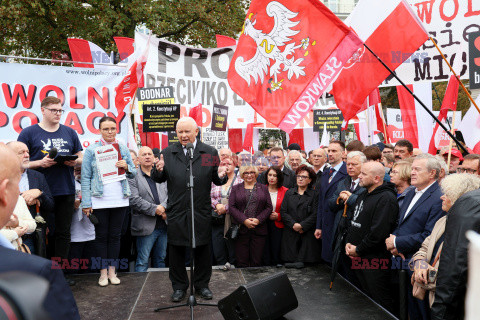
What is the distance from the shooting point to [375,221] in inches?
201

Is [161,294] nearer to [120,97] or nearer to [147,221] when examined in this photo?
[147,221]

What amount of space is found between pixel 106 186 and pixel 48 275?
14.9ft

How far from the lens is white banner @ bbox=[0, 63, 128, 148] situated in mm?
7062

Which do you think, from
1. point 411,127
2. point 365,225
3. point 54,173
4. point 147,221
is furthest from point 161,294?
point 411,127

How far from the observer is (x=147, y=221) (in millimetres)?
6680

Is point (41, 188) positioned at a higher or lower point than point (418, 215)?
higher

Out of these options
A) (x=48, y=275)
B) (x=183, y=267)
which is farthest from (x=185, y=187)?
(x=48, y=275)

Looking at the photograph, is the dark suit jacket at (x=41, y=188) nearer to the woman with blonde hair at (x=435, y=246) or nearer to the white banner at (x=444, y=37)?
the woman with blonde hair at (x=435, y=246)

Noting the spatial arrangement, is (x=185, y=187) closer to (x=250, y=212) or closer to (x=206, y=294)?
(x=206, y=294)

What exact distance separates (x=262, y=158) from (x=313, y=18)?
3158 mm

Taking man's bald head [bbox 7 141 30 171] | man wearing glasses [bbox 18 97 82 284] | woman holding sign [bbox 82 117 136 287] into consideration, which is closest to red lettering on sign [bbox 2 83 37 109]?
man wearing glasses [bbox 18 97 82 284]

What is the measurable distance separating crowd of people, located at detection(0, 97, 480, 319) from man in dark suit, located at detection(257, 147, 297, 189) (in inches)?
1.7

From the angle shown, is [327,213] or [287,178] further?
[287,178]

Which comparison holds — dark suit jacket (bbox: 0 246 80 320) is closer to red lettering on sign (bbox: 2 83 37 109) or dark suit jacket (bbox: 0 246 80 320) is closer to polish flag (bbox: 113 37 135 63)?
red lettering on sign (bbox: 2 83 37 109)
